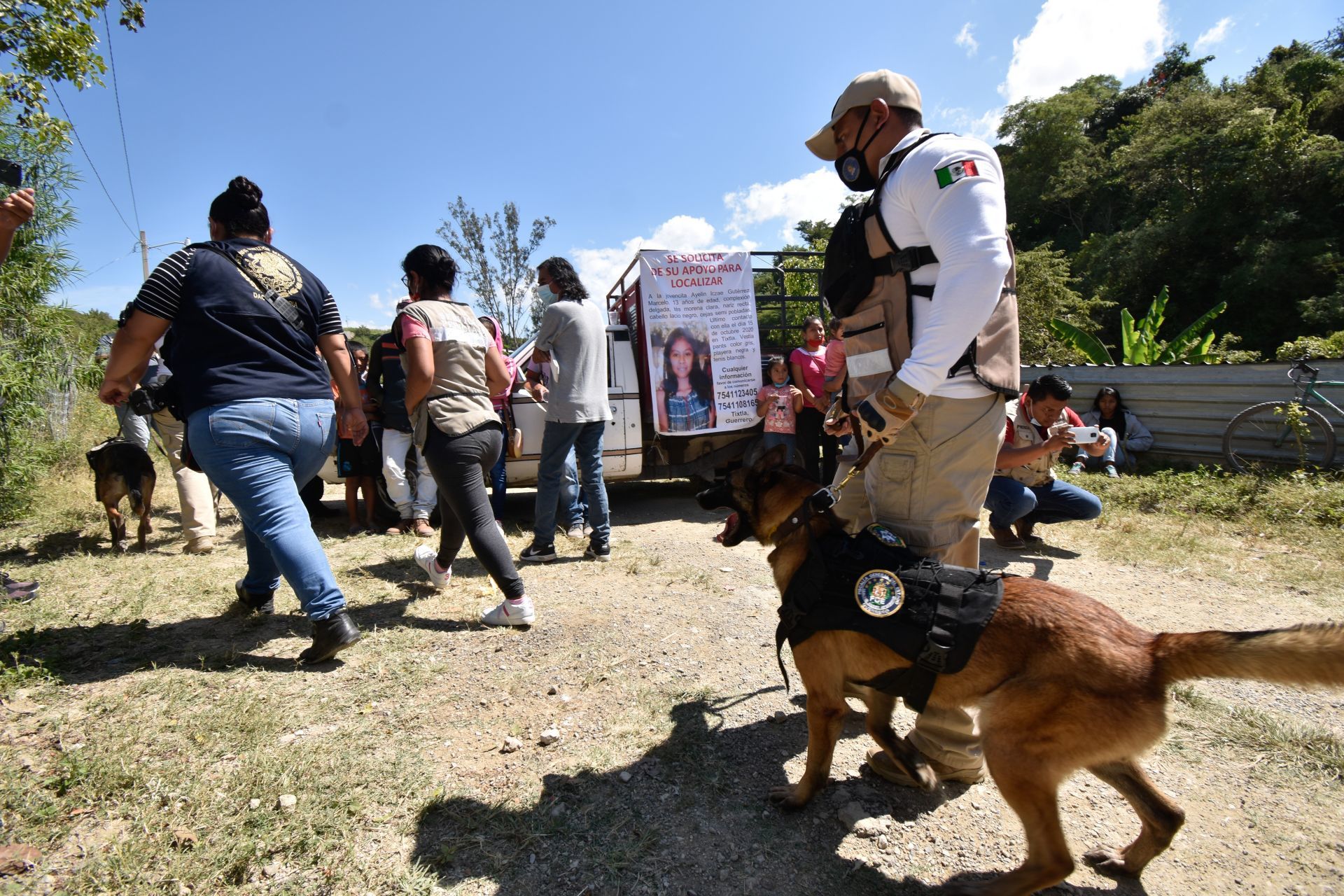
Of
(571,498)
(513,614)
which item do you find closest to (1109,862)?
(513,614)

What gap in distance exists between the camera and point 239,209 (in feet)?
9.95

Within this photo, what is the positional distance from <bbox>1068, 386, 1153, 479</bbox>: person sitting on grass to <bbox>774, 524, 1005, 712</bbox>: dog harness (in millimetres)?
7626

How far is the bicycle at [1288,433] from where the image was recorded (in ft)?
21.6

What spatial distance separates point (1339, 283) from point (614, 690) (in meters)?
23.7

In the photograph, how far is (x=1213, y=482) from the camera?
21.9 ft

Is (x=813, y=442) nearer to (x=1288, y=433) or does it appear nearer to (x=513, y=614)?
(x=513, y=614)

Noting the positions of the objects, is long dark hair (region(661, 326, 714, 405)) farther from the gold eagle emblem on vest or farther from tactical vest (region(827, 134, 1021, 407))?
tactical vest (region(827, 134, 1021, 407))

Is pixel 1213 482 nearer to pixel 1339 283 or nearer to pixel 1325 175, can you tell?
pixel 1339 283

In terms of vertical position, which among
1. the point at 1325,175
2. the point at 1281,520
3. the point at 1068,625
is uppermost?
the point at 1325,175

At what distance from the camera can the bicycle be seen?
6.57m

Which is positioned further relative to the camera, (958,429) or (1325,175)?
(1325,175)

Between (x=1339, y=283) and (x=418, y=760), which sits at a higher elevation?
(x=1339, y=283)

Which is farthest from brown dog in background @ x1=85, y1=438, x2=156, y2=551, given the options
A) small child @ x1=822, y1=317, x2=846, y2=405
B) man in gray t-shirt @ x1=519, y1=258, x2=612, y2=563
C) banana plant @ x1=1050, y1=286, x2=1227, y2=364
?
banana plant @ x1=1050, y1=286, x2=1227, y2=364

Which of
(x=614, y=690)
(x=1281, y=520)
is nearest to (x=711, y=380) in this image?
(x=614, y=690)
